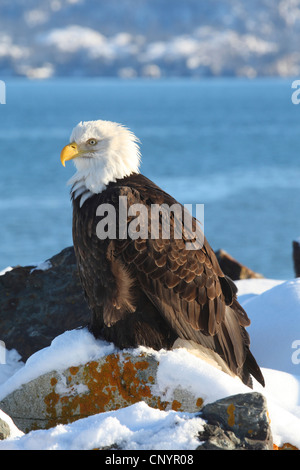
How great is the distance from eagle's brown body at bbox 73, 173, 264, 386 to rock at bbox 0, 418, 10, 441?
1236 mm

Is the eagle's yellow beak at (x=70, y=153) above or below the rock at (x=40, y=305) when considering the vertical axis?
above

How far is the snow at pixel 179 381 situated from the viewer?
3346mm

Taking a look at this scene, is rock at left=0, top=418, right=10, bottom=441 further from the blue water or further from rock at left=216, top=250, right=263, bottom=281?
the blue water

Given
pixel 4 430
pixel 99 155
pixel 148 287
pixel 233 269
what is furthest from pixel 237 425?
pixel 233 269

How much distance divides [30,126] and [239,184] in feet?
129

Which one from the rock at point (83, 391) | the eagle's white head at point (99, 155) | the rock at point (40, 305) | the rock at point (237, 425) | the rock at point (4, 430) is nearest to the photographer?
the rock at point (237, 425)

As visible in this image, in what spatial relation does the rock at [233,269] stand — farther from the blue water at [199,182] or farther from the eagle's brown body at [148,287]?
the blue water at [199,182]

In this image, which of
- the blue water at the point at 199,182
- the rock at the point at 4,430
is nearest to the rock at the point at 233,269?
the rock at the point at 4,430

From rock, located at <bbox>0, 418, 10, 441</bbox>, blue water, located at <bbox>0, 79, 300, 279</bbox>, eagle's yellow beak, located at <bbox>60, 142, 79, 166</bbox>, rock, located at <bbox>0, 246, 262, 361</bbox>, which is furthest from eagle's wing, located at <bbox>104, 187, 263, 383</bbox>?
blue water, located at <bbox>0, 79, 300, 279</bbox>

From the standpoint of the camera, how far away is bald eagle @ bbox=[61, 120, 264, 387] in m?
4.86

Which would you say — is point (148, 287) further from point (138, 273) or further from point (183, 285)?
point (183, 285)

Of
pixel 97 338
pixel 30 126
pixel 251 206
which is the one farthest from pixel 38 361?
pixel 30 126

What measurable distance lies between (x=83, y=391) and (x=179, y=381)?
64cm

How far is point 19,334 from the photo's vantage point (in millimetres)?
6426
